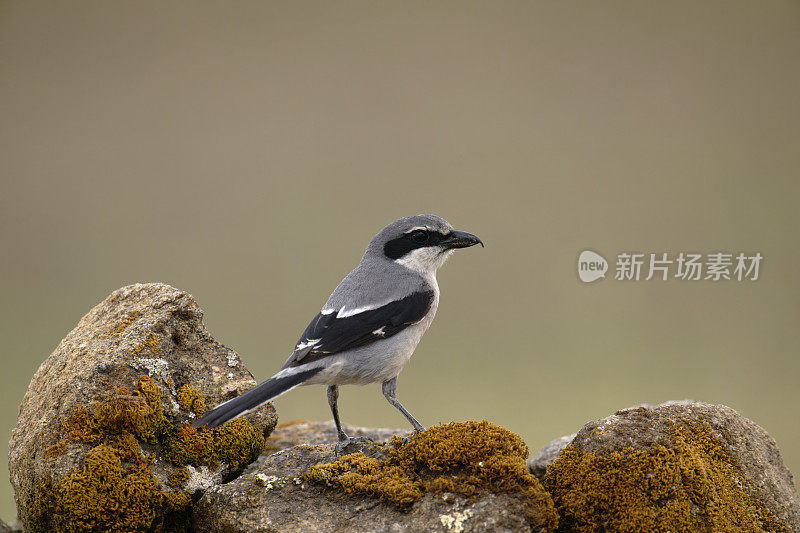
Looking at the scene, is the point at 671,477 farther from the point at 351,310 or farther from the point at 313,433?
the point at 313,433

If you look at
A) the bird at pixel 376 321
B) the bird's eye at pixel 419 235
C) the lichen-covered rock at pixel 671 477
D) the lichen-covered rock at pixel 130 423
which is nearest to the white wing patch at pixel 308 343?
the bird at pixel 376 321

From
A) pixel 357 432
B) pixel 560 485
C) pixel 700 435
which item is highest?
pixel 700 435

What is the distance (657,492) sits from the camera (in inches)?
162

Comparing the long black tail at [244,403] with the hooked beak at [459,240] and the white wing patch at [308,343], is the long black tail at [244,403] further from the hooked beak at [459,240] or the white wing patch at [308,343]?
the hooked beak at [459,240]

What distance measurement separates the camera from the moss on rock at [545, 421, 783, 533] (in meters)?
4.07

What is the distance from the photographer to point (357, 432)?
6266mm

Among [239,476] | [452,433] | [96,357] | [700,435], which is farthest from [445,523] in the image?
[96,357]

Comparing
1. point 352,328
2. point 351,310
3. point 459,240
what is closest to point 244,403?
point 352,328

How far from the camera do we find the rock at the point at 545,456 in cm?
533

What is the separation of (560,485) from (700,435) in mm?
951

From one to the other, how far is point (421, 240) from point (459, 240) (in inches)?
11.5

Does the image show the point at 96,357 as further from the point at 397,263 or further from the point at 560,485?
the point at 560,485

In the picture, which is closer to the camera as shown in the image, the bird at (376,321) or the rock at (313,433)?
the bird at (376,321)

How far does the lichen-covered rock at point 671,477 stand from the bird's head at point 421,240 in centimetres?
176
